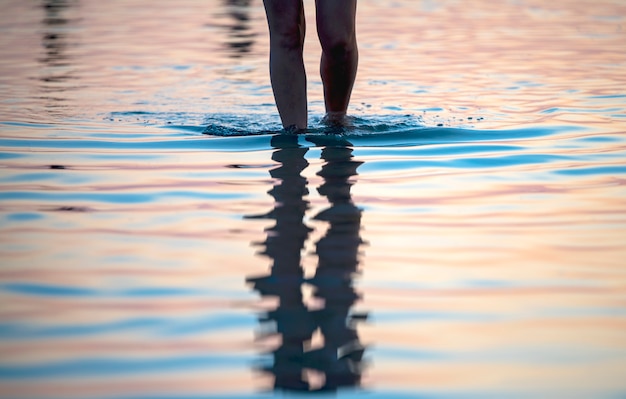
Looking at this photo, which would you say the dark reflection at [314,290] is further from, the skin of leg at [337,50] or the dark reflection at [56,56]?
the dark reflection at [56,56]

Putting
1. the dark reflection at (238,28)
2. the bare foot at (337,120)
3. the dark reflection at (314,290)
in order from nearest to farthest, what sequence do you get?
the dark reflection at (314,290), the bare foot at (337,120), the dark reflection at (238,28)

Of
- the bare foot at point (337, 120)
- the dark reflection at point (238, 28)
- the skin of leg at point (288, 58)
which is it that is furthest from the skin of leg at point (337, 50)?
the dark reflection at point (238, 28)

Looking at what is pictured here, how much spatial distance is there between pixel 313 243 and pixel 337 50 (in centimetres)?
168

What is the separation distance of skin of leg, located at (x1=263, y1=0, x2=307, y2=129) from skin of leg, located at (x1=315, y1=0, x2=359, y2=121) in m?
0.10

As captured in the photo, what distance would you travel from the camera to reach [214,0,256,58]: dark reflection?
7166 mm

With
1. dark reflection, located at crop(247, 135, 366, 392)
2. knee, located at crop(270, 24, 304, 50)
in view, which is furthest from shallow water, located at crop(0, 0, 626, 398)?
knee, located at crop(270, 24, 304, 50)

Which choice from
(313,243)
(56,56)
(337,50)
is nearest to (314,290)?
(313,243)

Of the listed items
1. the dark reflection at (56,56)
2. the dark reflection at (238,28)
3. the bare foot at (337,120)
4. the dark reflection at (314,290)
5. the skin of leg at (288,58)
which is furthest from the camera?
the dark reflection at (238,28)

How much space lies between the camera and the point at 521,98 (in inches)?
183

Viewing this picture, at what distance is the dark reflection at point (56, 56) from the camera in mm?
4742

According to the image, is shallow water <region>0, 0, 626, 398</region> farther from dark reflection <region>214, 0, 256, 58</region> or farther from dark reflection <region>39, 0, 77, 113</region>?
dark reflection <region>214, 0, 256, 58</region>

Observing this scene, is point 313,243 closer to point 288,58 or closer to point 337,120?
point 288,58

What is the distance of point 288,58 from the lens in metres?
3.56

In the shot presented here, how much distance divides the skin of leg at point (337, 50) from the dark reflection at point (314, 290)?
3.04 feet
